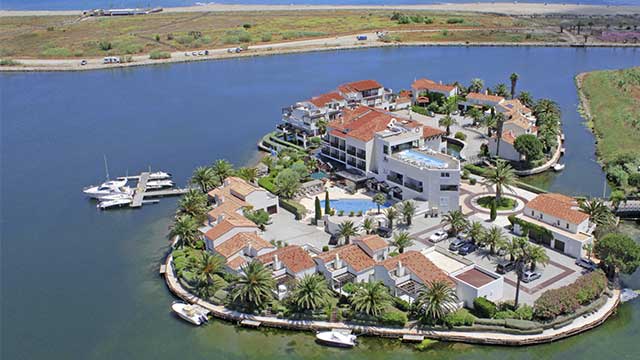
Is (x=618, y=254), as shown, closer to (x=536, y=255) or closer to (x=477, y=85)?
(x=536, y=255)

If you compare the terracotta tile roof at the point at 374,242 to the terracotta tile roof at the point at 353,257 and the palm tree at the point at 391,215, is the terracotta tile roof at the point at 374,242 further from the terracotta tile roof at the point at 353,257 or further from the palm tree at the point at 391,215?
the palm tree at the point at 391,215

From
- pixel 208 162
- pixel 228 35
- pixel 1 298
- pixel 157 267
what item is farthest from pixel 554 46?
pixel 1 298

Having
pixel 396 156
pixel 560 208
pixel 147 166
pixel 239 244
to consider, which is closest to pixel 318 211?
pixel 239 244

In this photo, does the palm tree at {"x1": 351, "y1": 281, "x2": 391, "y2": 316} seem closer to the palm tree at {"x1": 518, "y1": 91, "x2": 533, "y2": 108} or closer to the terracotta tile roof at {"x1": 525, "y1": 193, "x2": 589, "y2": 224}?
the terracotta tile roof at {"x1": 525, "y1": 193, "x2": 589, "y2": 224}

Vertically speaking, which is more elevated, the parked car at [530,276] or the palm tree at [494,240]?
the palm tree at [494,240]

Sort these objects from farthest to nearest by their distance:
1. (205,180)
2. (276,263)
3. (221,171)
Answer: (221,171) → (205,180) → (276,263)

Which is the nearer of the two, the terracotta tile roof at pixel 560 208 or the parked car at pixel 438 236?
the terracotta tile roof at pixel 560 208

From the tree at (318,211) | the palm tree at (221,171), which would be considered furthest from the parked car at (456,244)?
the palm tree at (221,171)
